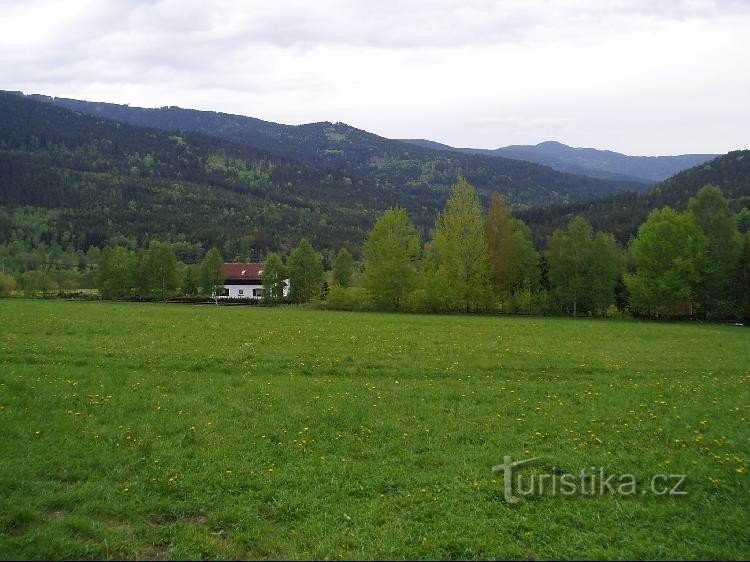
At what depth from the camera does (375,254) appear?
204ft

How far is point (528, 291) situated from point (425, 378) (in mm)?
44226

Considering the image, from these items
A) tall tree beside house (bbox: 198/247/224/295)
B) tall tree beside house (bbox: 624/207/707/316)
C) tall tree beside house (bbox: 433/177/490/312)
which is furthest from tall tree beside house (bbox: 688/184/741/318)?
tall tree beside house (bbox: 198/247/224/295)

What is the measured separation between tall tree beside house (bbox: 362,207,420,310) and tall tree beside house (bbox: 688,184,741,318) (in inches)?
1268

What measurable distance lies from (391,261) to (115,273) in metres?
52.0

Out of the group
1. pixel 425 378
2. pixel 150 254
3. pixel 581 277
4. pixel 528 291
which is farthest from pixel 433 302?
pixel 150 254

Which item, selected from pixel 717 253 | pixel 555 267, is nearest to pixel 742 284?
pixel 717 253

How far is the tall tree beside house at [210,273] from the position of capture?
9344 centimetres

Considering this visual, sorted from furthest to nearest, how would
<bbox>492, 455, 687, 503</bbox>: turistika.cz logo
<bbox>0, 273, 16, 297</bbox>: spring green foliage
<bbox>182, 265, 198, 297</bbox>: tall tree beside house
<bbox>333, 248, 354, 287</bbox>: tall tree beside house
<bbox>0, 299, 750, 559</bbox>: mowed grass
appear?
<bbox>182, 265, 198, 297</bbox>: tall tree beside house
<bbox>333, 248, 354, 287</bbox>: tall tree beside house
<bbox>0, 273, 16, 297</bbox>: spring green foliage
<bbox>492, 455, 687, 503</bbox>: turistika.cz logo
<bbox>0, 299, 750, 559</bbox>: mowed grass

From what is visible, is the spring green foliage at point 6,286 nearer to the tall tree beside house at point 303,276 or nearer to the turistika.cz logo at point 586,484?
the tall tree beside house at point 303,276

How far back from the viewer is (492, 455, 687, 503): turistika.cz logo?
908cm

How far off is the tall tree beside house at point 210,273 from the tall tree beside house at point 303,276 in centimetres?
1849

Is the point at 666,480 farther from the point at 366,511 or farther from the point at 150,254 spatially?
the point at 150,254

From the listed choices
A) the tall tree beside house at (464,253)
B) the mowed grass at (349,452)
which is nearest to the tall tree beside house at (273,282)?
the tall tree beside house at (464,253)

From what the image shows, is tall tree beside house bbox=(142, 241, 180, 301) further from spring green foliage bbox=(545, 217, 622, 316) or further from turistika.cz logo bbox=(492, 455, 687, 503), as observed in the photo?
turistika.cz logo bbox=(492, 455, 687, 503)
